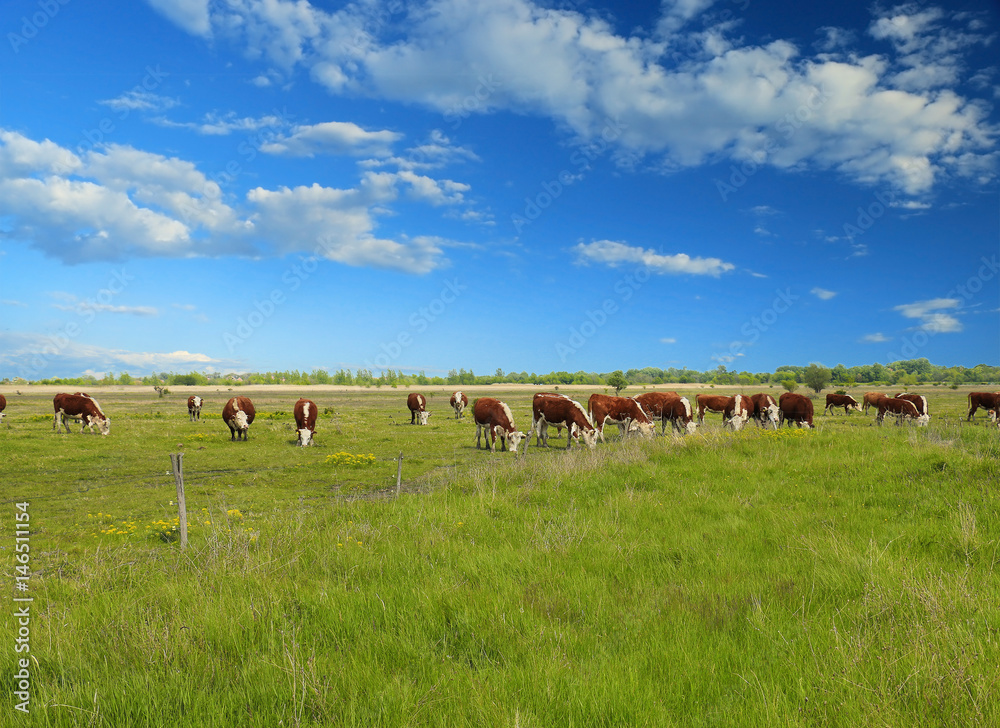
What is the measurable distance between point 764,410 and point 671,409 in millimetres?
7325

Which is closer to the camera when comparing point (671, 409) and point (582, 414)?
point (582, 414)

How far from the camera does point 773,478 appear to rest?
11398mm

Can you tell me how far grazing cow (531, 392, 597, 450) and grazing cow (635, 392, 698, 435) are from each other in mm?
5637

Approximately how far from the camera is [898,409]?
124ft

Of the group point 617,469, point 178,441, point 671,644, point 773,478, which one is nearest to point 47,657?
point 671,644

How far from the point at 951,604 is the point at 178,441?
97.6 ft

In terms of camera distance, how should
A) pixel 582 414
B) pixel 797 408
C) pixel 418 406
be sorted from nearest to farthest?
pixel 582 414 < pixel 797 408 < pixel 418 406

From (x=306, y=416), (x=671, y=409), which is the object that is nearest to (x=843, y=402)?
(x=671, y=409)

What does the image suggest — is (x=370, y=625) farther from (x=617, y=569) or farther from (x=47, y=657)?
(x=617, y=569)

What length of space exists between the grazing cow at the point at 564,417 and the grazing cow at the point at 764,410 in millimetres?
14511

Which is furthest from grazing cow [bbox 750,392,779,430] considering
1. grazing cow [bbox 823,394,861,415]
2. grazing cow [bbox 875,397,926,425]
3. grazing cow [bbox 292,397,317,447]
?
grazing cow [bbox 292,397,317,447]

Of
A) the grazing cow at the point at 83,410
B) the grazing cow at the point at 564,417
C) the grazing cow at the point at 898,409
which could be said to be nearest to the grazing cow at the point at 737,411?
the grazing cow at the point at 564,417

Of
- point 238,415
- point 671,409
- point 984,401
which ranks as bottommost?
point 984,401

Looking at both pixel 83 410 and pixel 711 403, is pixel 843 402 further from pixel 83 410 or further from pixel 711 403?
pixel 83 410
